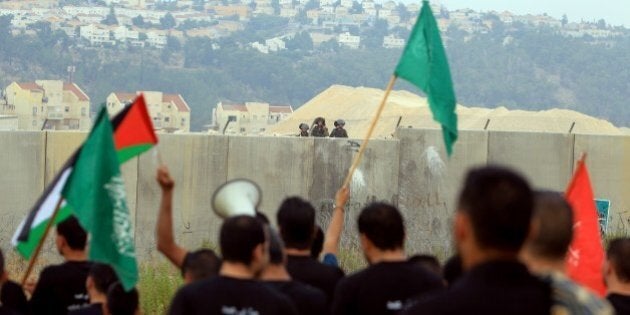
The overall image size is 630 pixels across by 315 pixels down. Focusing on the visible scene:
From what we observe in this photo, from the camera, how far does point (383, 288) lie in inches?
293

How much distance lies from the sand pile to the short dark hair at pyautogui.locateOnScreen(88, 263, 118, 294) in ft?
91.5

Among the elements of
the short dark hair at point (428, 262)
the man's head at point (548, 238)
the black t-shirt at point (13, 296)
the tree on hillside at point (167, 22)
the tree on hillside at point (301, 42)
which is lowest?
the tree on hillside at point (301, 42)

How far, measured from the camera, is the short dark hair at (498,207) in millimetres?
5266

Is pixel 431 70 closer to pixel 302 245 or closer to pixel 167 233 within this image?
pixel 302 245

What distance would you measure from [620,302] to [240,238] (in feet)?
6.63

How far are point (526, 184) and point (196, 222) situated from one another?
Result: 15.7 meters

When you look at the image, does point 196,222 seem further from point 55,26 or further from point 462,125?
point 55,26

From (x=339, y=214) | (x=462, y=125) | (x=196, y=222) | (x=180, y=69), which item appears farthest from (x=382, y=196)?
(x=180, y=69)

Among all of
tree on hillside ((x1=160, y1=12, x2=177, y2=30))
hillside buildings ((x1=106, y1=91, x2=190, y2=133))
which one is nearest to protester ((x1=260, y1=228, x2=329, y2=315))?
hillside buildings ((x1=106, y1=91, x2=190, y2=133))

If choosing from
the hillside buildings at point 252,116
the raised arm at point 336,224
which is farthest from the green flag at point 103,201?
the hillside buildings at point 252,116

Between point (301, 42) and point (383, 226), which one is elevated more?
point (383, 226)

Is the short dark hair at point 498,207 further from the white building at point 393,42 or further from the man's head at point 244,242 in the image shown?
the white building at point 393,42

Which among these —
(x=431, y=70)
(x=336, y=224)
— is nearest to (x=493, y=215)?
(x=336, y=224)

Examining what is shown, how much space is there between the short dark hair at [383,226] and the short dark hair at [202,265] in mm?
689
